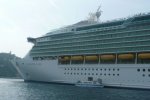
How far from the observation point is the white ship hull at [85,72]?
56594mm

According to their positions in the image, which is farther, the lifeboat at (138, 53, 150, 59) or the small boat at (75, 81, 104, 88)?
the small boat at (75, 81, 104, 88)

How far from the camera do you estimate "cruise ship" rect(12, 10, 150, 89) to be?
58094 mm

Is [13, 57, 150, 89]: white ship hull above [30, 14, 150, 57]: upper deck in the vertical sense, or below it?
below

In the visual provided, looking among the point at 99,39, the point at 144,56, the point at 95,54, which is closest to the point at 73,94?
the point at 144,56

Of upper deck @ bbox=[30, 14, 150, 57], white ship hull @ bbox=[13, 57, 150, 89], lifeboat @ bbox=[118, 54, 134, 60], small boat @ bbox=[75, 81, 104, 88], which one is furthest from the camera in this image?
small boat @ bbox=[75, 81, 104, 88]

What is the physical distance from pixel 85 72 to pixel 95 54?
4109 mm

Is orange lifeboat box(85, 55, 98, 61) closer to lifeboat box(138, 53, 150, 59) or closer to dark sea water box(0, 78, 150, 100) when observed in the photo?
lifeboat box(138, 53, 150, 59)

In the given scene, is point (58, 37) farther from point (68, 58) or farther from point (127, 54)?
point (127, 54)

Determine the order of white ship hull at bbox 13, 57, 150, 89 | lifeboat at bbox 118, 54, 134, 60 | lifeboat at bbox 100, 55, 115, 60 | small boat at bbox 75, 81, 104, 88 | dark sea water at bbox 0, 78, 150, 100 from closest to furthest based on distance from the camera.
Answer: dark sea water at bbox 0, 78, 150, 100 < white ship hull at bbox 13, 57, 150, 89 < lifeboat at bbox 118, 54, 134, 60 < lifeboat at bbox 100, 55, 115, 60 < small boat at bbox 75, 81, 104, 88

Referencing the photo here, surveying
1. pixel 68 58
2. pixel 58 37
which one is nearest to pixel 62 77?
pixel 68 58

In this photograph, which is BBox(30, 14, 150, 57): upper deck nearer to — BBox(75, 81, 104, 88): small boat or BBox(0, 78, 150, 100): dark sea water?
BBox(75, 81, 104, 88): small boat

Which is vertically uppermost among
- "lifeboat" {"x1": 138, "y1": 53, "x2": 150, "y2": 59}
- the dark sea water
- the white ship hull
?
"lifeboat" {"x1": 138, "y1": 53, "x2": 150, "y2": 59}

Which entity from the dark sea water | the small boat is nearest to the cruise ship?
the small boat

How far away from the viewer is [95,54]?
2591 inches
